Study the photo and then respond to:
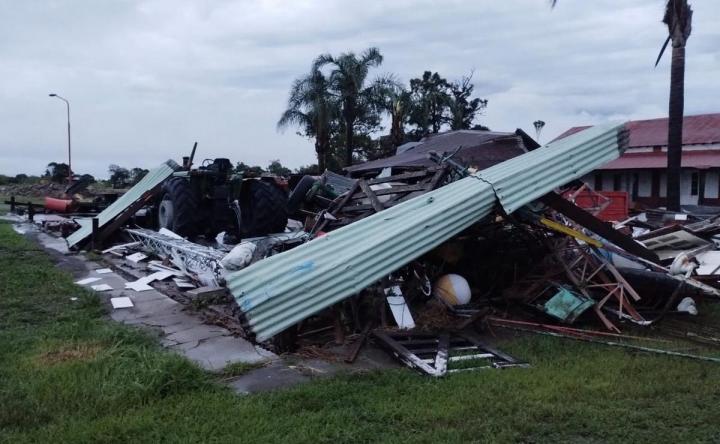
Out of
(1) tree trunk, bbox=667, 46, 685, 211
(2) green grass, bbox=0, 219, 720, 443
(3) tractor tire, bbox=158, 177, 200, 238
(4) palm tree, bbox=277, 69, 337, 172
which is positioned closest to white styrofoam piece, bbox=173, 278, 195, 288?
(3) tractor tire, bbox=158, 177, 200, 238

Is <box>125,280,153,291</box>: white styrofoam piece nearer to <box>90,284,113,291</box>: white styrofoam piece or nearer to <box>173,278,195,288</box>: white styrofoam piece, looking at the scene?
<box>90,284,113,291</box>: white styrofoam piece

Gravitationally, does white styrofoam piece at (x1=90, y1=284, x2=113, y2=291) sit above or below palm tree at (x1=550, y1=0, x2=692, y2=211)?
below

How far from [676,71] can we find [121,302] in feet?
53.3

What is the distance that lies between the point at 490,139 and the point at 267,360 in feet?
45.3

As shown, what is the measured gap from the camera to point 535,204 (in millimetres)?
7078

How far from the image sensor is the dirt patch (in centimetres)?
510

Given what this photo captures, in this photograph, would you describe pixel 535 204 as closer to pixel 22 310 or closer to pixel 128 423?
pixel 128 423

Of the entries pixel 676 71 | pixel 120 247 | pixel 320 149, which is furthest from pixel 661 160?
pixel 120 247

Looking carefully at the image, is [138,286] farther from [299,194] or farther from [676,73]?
[676,73]

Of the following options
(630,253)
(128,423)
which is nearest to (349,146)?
(630,253)

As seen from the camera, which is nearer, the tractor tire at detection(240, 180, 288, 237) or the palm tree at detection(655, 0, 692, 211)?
the tractor tire at detection(240, 180, 288, 237)

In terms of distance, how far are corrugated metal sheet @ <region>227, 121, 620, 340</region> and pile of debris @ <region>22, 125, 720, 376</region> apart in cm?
1

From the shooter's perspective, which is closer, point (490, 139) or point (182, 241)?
point (182, 241)

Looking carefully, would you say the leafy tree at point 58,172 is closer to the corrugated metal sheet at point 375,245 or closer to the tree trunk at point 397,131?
the tree trunk at point 397,131
